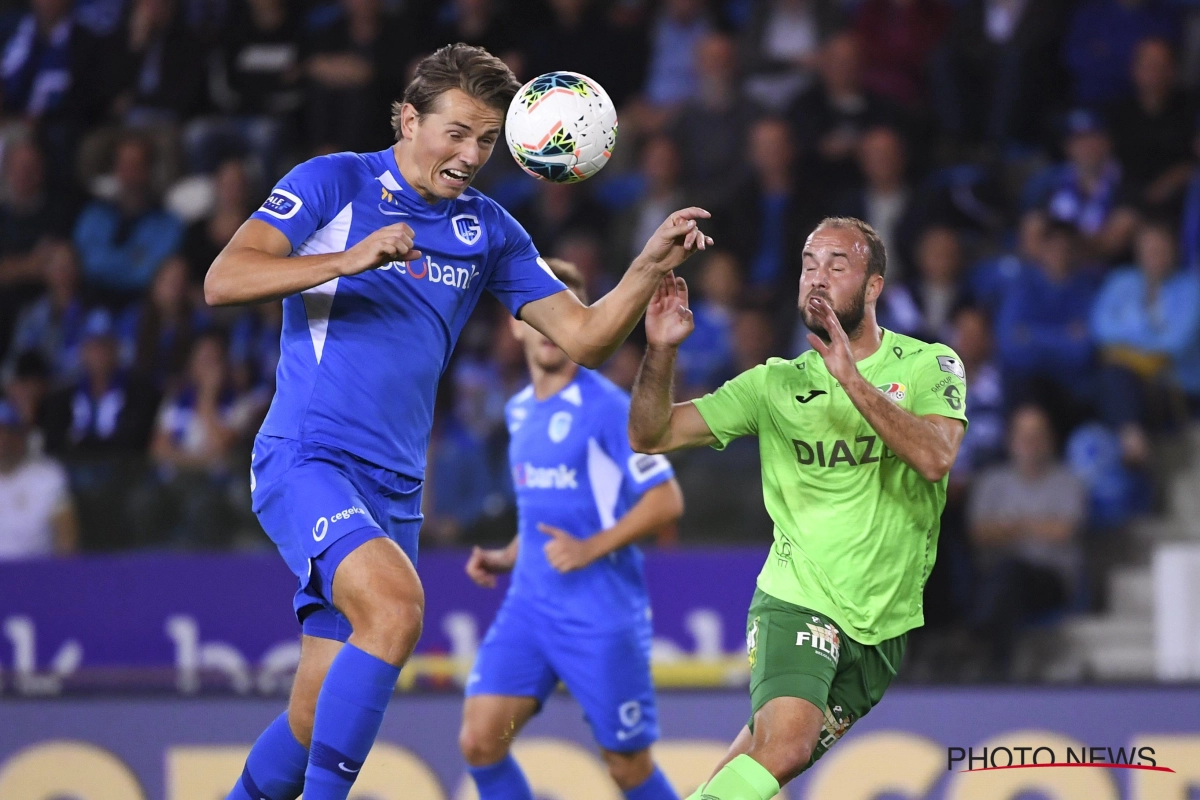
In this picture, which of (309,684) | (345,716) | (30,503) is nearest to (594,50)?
(30,503)

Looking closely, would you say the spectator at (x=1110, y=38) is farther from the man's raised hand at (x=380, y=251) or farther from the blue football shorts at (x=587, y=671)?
the man's raised hand at (x=380, y=251)

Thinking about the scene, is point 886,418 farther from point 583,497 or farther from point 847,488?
point 583,497

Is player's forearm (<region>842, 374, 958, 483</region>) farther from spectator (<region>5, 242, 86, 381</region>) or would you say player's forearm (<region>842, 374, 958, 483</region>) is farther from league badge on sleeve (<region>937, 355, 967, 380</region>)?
spectator (<region>5, 242, 86, 381</region>)

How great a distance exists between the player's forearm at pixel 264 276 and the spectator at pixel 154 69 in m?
9.54

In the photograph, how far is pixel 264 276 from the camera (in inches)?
181

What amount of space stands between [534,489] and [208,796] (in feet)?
7.56

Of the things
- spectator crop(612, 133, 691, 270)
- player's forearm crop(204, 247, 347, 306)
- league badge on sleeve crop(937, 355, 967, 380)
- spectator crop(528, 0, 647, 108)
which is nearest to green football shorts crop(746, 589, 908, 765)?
league badge on sleeve crop(937, 355, 967, 380)

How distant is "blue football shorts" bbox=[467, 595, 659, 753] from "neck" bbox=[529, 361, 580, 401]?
1005 millimetres

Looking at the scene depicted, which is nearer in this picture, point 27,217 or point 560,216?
point 560,216

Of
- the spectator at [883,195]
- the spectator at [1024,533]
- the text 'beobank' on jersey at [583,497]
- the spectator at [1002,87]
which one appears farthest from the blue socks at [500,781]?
the spectator at [1002,87]

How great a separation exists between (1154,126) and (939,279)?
235cm

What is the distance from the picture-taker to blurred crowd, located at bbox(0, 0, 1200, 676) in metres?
9.74

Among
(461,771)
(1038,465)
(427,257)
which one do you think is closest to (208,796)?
(461,771)

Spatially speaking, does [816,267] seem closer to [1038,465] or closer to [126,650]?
[1038,465]
